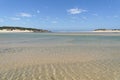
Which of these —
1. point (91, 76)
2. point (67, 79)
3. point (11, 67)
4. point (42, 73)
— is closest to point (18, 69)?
point (11, 67)

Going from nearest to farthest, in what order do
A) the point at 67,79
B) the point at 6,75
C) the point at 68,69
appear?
the point at 67,79 < the point at 6,75 < the point at 68,69

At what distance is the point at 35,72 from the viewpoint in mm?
9961

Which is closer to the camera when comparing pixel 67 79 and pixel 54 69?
pixel 67 79

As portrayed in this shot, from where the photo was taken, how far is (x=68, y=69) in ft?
34.8

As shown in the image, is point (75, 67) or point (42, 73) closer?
point (42, 73)

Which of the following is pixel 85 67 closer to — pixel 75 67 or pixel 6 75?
pixel 75 67

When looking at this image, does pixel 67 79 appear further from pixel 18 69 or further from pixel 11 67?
pixel 11 67

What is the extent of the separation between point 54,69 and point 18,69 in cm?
191

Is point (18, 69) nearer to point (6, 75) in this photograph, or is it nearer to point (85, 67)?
point (6, 75)

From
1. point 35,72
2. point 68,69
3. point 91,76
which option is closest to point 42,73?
point 35,72

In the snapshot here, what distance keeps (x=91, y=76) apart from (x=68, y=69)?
5.76ft

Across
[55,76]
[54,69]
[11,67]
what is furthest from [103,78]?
[11,67]

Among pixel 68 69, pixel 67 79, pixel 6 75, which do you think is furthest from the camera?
pixel 68 69

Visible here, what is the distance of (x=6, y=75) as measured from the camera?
938 centimetres
